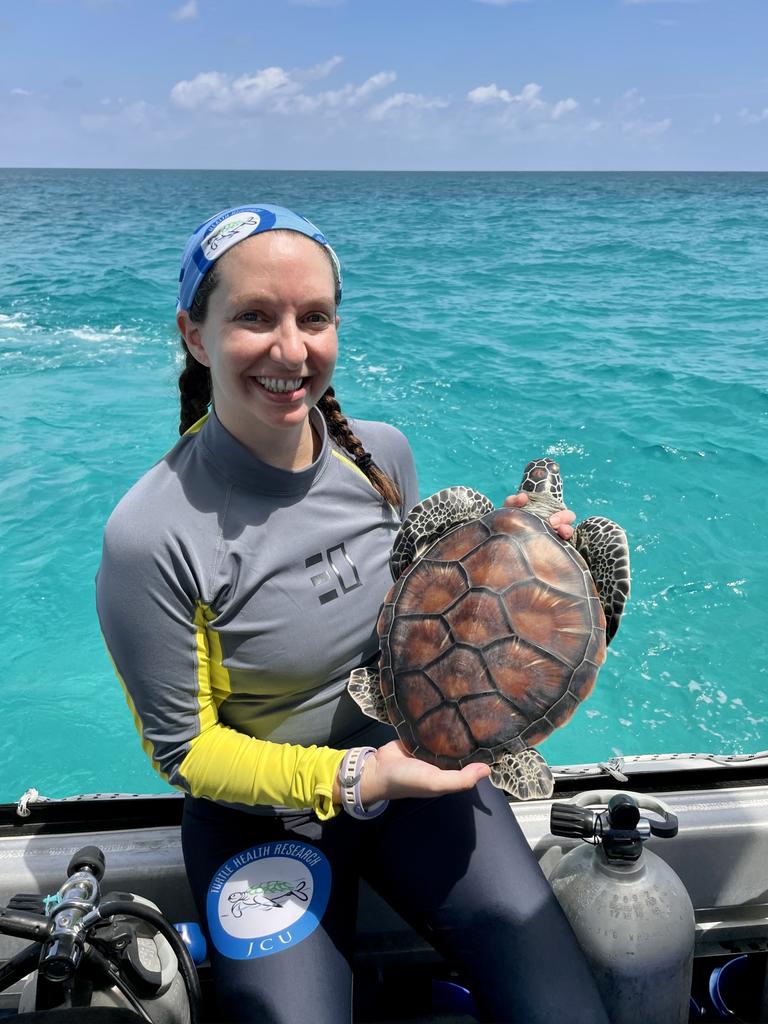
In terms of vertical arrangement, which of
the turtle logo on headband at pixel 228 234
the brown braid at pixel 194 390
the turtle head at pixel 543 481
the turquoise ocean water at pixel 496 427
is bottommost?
the turquoise ocean water at pixel 496 427

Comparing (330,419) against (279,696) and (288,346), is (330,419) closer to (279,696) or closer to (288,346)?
(288,346)

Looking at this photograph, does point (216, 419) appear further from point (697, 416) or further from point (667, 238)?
point (667, 238)

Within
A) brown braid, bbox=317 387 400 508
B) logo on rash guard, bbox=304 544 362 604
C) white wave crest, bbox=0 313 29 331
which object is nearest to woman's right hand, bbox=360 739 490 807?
logo on rash guard, bbox=304 544 362 604

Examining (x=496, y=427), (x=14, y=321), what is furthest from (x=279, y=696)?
(x=14, y=321)

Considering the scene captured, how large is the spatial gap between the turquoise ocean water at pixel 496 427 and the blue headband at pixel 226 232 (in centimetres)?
476

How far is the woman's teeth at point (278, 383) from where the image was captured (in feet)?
6.87

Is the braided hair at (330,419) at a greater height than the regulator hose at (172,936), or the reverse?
the braided hair at (330,419)

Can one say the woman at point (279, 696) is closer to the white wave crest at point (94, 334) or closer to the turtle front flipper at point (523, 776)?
the turtle front flipper at point (523, 776)

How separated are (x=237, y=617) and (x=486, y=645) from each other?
2.55 ft

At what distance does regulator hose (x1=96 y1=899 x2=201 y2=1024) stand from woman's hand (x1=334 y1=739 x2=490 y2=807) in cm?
55

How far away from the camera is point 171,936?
209 cm

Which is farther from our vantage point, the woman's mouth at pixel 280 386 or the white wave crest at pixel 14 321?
the white wave crest at pixel 14 321

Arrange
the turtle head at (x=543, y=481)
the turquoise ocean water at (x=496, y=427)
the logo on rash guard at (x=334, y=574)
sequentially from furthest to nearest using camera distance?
the turquoise ocean water at (x=496, y=427) < the turtle head at (x=543, y=481) < the logo on rash guard at (x=334, y=574)

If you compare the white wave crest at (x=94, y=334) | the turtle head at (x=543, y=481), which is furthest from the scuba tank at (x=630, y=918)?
the white wave crest at (x=94, y=334)
